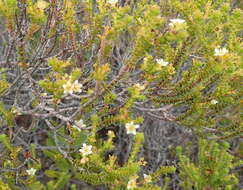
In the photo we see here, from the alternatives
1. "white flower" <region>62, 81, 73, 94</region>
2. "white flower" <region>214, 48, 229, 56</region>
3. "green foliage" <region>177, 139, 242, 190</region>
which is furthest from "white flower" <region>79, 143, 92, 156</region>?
"white flower" <region>214, 48, 229, 56</region>

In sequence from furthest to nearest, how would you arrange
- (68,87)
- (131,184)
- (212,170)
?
(212,170) < (131,184) < (68,87)

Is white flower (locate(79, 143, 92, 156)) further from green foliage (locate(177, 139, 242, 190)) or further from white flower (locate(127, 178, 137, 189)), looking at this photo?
green foliage (locate(177, 139, 242, 190))

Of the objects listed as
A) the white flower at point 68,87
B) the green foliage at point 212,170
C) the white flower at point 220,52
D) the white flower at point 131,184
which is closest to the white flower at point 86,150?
the white flower at point 131,184

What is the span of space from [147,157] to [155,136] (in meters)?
0.30

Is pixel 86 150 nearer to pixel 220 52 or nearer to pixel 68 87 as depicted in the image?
pixel 68 87

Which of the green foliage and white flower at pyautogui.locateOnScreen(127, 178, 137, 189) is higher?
white flower at pyautogui.locateOnScreen(127, 178, 137, 189)

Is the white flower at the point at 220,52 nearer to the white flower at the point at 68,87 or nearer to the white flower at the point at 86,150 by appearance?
the white flower at the point at 68,87

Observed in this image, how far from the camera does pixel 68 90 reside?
216 cm

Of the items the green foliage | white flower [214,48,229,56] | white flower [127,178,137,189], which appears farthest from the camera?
the green foliage

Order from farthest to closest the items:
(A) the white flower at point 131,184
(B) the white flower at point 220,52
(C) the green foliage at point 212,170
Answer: (C) the green foliage at point 212,170, (A) the white flower at point 131,184, (B) the white flower at point 220,52

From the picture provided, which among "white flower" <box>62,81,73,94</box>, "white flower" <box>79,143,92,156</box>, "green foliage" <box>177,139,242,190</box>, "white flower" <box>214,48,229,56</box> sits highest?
"white flower" <box>214,48,229,56</box>

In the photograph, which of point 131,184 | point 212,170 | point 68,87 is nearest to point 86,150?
point 131,184

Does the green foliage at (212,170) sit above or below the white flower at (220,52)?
below

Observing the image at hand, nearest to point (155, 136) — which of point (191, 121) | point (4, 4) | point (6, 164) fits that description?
point (191, 121)
